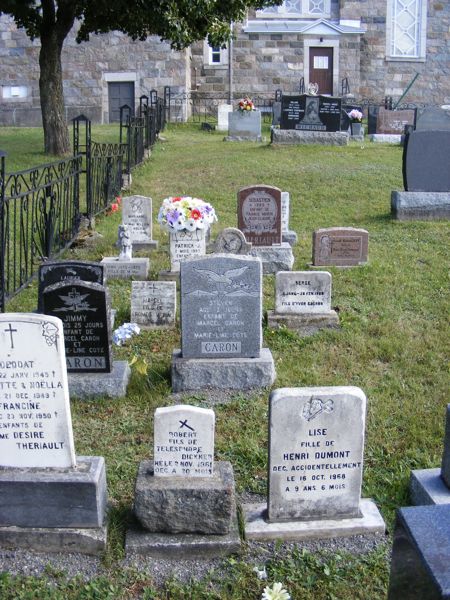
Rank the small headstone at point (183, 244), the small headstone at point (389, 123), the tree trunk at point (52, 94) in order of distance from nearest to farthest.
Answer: the small headstone at point (183, 244) < the tree trunk at point (52, 94) < the small headstone at point (389, 123)

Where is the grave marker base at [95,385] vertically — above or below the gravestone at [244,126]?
below

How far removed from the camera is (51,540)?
399 cm

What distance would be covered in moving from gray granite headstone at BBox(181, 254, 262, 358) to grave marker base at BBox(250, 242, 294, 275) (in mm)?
3573

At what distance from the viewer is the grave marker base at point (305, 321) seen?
279 inches

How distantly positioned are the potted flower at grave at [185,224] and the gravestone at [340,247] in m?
1.40

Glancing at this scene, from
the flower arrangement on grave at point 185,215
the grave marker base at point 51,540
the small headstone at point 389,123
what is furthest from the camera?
the small headstone at point 389,123

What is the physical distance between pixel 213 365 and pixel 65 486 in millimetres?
1958

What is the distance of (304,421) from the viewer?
3947 mm

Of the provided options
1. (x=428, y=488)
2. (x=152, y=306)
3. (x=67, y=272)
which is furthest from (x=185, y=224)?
(x=428, y=488)

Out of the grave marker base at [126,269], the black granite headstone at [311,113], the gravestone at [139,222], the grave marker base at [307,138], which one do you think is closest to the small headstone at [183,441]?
the grave marker base at [126,269]

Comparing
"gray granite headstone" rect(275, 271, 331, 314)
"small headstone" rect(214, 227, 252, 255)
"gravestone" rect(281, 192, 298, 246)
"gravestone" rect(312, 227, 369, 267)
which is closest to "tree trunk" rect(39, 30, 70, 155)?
"gravestone" rect(281, 192, 298, 246)

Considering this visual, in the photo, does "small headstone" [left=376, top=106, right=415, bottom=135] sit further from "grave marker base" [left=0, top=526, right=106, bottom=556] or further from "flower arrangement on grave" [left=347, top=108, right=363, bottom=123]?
"grave marker base" [left=0, top=526, right=106, bottom=556]

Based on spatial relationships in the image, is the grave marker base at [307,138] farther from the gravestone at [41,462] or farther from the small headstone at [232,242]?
the gravestone at [41,462]

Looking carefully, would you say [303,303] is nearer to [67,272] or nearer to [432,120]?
[67,272]
